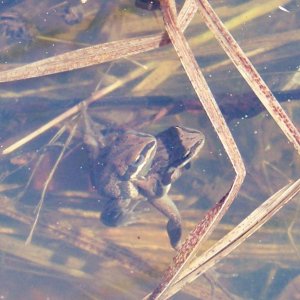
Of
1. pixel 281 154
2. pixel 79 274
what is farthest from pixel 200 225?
pixel 79 274

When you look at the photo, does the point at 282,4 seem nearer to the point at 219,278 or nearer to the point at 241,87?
the point at 241,87

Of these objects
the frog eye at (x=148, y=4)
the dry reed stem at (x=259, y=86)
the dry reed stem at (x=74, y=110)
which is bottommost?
the dry reed stem at (x=74, y=110)


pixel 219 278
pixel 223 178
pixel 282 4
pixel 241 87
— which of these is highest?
pixel 282 4

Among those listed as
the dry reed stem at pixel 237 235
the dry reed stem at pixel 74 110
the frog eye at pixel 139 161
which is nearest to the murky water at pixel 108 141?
the dry reed stem at pixel 74 110

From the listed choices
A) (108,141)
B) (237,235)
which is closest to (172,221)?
(237,235)

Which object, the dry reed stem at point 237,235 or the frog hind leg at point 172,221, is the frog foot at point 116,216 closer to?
the frog hind leg at point 172,221

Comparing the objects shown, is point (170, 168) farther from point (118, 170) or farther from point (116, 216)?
point (116, 216)
